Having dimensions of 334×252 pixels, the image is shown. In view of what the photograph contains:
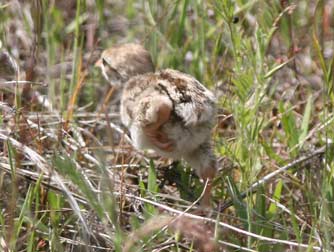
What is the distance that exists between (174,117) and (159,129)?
96 millimetres

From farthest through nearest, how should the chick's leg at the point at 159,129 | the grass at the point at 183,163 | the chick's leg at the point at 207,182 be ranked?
the chick's leg at the point at 207,182, the chick's leg at the point at 159,129, the grass at the point at 183,163

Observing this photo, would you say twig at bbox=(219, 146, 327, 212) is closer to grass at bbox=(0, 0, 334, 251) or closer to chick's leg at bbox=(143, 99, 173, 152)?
grass at bbox=(0, 0, 334, 251)

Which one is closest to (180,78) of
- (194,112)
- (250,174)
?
(194,112)

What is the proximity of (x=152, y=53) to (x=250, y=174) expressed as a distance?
1089mm

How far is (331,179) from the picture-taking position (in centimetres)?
299

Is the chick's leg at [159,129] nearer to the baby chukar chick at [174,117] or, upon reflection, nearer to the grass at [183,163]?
the baby chukar chick at [174,117]

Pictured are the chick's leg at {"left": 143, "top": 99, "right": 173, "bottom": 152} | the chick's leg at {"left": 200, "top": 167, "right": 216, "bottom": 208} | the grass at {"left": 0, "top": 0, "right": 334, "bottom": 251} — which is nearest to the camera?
the grass at {"left": 0, "top": 0, "right": 334, "bottom": 251}

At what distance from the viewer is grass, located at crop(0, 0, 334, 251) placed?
8.61 ft

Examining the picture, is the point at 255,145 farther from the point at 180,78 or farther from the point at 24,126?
the point at 24,126

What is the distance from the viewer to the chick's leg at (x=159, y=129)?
2906mm

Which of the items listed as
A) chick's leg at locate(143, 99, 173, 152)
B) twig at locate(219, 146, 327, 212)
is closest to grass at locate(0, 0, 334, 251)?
twig at locate(219, 146, 327, 212)

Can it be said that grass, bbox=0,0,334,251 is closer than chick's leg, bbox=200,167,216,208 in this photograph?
Yes

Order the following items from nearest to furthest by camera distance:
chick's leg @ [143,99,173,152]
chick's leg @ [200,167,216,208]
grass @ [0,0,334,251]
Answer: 1. grass @ [0,0,334,251]
2. chick's leg @ [143,99,173,152]
3. chick's leg @ [200,167,216,208]

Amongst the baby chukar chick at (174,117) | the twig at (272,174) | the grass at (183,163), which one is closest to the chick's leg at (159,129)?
the baby chukar chick at (174,117)
